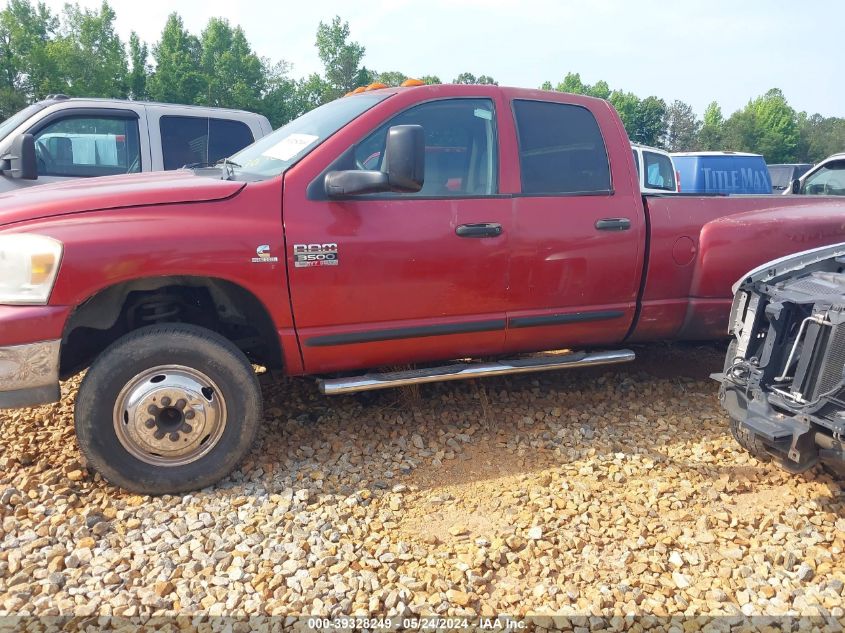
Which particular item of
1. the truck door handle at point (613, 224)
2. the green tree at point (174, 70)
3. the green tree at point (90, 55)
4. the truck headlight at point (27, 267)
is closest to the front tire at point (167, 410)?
the truck headlight at point (27, 267)

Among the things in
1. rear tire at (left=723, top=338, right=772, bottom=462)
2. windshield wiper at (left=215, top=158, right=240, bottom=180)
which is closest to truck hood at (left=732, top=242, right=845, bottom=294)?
rear tire at (left=723, top=338, right=772, bottom=462)

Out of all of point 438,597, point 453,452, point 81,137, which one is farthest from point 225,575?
point 81,137

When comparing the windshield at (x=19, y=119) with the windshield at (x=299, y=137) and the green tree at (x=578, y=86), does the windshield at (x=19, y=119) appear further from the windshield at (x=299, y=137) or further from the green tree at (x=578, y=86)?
the green tree at (x=578, y=86)

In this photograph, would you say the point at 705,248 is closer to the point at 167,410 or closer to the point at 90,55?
the point at 167,410

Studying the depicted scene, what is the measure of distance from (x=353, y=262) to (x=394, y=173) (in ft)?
1.61

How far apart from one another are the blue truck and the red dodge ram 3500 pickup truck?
1330 centimetres

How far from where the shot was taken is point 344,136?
10.7ft

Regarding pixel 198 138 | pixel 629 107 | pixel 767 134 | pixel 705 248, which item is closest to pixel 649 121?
pixel 629 107

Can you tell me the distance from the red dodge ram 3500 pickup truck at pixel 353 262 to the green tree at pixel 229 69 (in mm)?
44409

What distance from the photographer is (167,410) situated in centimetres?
298

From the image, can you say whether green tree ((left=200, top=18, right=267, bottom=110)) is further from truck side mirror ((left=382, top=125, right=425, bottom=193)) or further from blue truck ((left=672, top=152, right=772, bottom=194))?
truck side mirror ((left=382, top=125, right=425, bottom=193))

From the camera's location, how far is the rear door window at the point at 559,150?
360cm

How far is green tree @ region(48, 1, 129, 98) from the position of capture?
3566 cm

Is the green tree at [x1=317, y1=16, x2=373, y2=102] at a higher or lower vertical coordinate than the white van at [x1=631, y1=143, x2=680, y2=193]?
higher
